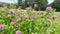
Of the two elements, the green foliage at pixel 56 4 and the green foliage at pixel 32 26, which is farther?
the green foliage at pixel 56 4

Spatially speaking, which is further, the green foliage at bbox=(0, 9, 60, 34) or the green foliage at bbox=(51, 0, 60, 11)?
the green foliage at bbox=(51, 0, 60, 11)

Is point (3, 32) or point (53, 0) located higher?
point (3, 32)

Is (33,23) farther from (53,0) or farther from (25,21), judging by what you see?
(53,0)

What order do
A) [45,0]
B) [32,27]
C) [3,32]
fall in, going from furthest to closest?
1. [45,0]
2. [32,27]
3. [3,32]

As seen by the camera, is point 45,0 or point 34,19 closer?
point 34,19

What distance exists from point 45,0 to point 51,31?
10949 mm

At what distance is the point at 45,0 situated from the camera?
13.7 m

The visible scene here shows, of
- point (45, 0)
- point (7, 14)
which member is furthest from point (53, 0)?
point (7, 14)

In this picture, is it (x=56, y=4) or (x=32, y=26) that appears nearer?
(x=32, y=26)

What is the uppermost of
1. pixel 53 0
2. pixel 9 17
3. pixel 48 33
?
pixel 9 17

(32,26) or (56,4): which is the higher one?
(32,26)

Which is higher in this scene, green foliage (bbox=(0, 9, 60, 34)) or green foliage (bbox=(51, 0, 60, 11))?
green foliage (bbox=(0, 9, 60, 34))

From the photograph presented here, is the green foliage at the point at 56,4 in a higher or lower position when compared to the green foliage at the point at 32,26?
lower

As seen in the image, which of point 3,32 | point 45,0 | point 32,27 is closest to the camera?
point 3,32
